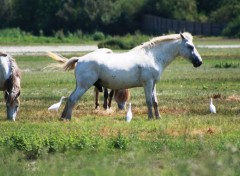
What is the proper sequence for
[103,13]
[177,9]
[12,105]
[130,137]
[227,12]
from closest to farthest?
1. [130,137]
2. [12,105]
3. [227,12]
4. [177,9]
5. [103,13]

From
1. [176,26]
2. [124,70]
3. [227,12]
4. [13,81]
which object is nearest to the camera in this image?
A: [124,70]

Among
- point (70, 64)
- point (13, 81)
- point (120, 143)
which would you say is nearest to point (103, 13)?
point (70, 64)

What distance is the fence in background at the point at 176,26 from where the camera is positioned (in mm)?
100188

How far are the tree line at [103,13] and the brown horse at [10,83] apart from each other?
86.0 m

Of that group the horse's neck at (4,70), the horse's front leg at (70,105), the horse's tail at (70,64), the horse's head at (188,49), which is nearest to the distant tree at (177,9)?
the horse's head at (188,49)

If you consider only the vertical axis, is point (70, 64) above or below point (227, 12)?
above

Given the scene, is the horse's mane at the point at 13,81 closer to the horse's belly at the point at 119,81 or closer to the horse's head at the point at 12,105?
the horse's head at the point at 12,105

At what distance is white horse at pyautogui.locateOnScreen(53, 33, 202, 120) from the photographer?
68.2ft

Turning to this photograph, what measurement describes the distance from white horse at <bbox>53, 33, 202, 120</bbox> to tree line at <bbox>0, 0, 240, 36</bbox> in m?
85.7

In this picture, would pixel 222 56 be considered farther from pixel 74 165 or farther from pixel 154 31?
pixel 154 31

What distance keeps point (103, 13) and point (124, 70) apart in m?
95.8

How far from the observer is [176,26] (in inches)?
4149

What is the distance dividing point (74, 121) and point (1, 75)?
2.66 meters

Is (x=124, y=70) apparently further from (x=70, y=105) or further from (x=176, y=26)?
(x=176, y=26)
